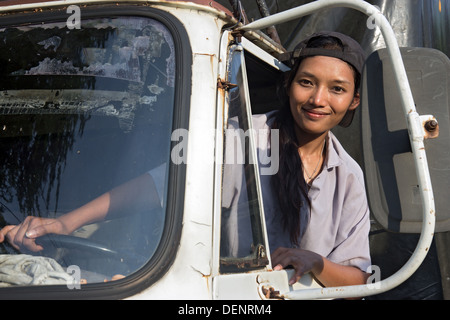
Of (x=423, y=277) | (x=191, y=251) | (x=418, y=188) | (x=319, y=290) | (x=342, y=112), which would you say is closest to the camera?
(x=191, y=251)

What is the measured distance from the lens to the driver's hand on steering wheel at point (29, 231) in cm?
163

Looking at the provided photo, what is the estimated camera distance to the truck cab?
1577mm

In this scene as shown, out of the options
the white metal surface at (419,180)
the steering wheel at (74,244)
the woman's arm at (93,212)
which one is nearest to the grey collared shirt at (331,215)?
the white metal surface at (419,180)

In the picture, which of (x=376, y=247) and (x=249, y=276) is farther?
(x=376, y=247)

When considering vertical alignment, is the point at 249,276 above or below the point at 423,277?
below

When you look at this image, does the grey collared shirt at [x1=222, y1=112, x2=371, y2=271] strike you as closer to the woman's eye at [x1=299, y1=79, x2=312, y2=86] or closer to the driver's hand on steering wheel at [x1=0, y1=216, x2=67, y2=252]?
the woman's eye at [x1=299, y1=79, x2=312, y2=86]

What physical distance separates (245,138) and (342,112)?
0.52 metres

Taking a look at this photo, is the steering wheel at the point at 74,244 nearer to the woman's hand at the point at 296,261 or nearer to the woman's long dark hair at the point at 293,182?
the woman's hand at the point at 296,261

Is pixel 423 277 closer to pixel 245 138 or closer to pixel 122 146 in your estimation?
pixel 245 138

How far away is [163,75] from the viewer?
5.89 ft

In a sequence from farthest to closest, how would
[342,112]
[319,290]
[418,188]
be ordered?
[342,112]
[418,188]
[319,290]

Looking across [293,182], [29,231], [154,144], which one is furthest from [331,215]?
[29,231]
